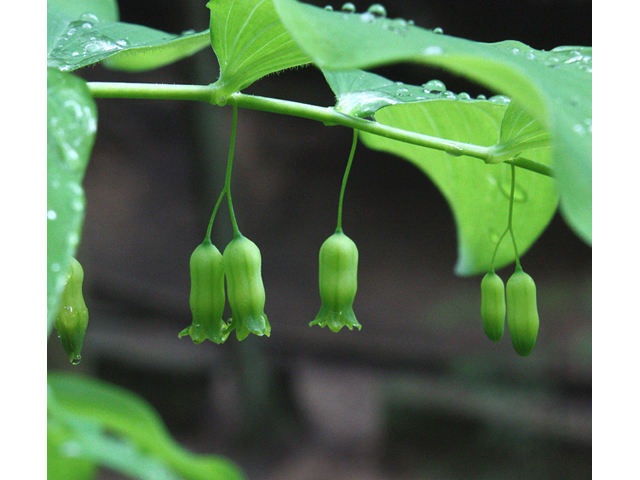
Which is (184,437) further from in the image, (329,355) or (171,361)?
(329,355)

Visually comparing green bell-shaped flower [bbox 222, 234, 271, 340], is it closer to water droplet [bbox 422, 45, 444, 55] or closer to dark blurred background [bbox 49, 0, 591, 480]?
water droplet [bbox 422, 45, 444, 55]

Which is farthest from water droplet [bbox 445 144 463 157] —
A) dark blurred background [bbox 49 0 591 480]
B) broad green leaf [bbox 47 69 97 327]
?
dark blurred background [bbox 49 0 591 480]

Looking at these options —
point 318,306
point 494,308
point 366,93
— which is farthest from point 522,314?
point 318,306

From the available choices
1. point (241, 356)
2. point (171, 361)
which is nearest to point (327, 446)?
point (241, 356)

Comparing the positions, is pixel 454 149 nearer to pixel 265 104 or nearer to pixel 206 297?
pixel 265 104

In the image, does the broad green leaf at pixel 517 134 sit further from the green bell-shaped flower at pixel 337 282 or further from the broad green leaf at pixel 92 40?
the broad green leaf at pixel 92 40
